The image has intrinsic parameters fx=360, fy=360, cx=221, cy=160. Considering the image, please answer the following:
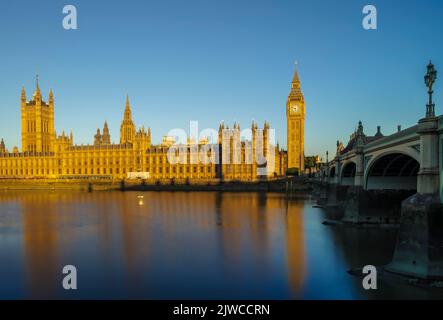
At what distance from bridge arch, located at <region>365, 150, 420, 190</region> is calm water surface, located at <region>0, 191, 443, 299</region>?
173 inches

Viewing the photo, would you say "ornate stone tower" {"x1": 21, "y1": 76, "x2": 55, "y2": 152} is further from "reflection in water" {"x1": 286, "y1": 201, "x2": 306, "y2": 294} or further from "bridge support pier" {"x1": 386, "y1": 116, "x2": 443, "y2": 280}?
"bridge support pier" {"x1": 386, "y1": 116, "x2": 443, "y2": 280}

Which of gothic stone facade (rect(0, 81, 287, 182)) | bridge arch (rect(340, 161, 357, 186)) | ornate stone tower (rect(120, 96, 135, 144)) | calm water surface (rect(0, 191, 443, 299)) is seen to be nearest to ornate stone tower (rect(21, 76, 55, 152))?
gothic stone facade (rect(0, 81, 287, 182))

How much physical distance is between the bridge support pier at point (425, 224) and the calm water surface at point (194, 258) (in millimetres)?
1309

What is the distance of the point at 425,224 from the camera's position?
15938mm

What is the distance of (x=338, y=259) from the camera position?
69.7ft

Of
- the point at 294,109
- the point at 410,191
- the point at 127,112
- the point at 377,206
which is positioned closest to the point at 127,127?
the point at 127,112

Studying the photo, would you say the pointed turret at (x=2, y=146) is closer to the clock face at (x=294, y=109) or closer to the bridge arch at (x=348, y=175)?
the clock face at (x=294, y=109)

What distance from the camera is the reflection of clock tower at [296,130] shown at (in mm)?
112688

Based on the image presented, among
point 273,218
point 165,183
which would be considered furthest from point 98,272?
point 165,183

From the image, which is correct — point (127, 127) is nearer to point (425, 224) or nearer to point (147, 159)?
point (147, 159)

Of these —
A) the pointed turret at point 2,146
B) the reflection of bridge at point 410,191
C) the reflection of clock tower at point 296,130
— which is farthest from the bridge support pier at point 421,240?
the pointed turret at point 2,146

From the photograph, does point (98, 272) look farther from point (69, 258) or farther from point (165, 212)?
point (165, 212)

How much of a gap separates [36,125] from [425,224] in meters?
147
